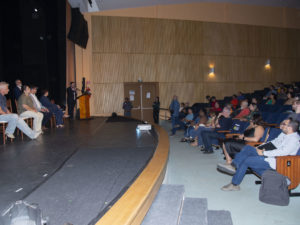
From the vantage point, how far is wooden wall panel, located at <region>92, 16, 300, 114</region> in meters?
11.7

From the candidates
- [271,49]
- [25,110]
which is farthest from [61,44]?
[271,49]

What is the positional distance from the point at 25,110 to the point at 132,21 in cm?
795

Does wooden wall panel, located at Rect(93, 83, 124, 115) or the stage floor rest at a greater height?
wooden wall panel, located at Rect(93, 83, 124, 115)

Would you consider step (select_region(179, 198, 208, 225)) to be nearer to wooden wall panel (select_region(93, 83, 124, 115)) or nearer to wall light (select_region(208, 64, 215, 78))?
wooden wall panel (select_region(93, 83, 124, 115))

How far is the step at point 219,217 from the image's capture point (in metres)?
2.44

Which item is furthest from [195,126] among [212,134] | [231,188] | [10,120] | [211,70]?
[211,70]

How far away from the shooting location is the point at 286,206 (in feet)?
9.50

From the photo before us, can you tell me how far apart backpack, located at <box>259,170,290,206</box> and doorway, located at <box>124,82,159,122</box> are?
374 inches

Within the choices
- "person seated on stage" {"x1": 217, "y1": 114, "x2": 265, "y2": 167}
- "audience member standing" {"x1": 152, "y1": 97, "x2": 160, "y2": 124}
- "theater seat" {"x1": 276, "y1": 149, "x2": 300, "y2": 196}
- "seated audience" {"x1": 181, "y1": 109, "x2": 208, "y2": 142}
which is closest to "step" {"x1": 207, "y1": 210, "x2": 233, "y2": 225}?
"theater seat" {"x1": 276, "y1": 149, "x2": 300, "y2": 196}

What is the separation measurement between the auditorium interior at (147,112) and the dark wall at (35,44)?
3 cm

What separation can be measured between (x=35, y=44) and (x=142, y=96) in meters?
5.47

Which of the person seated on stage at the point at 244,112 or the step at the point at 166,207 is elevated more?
the person seated on stage at the point at 244,112

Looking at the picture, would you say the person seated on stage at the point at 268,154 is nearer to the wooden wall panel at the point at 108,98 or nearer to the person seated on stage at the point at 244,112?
the person seated on stage at the point at 244,112

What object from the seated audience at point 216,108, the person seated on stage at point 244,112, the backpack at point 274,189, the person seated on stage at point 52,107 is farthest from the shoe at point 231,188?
the seated audience at point 216,108
